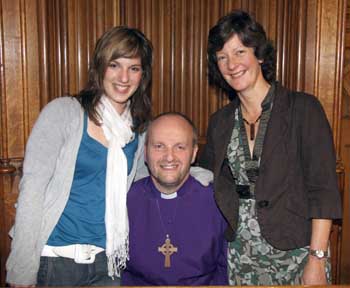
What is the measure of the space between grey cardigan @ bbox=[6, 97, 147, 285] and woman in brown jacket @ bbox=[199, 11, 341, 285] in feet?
2.20

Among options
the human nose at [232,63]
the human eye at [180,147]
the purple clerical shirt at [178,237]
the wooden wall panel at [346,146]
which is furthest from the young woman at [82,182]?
the wooden wall panel at [346,146]

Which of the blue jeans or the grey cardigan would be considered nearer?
the grey cardigan

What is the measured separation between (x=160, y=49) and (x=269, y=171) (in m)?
1.13

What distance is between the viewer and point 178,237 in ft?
7.39

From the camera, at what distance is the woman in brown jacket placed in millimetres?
1961

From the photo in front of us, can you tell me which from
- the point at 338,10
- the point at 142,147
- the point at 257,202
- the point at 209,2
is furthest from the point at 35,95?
the point at 338,10

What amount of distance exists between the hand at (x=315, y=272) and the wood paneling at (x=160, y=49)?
0.91 metres

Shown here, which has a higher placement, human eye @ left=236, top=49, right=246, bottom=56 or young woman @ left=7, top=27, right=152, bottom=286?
human eye @ left=236, top=49, right=246, bottom=56

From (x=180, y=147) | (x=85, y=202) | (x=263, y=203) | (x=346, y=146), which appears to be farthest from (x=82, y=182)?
(x=346, y=146)

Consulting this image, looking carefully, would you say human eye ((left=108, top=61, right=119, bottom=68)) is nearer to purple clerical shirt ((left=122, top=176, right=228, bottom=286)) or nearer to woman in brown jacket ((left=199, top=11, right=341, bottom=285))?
woman in brown jacket ((left=199, top=11, right=341, bottom=285))

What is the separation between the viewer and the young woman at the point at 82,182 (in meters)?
1.91

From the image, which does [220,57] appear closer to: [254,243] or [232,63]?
[232,63]

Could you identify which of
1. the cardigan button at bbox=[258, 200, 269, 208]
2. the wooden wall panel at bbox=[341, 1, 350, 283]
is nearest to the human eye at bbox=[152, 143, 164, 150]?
the cardigan button at bbox=[258, 200, 269, 208]

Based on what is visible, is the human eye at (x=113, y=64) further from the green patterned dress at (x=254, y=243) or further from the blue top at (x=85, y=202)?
the green patterned dress at (x=254, y=243)
